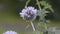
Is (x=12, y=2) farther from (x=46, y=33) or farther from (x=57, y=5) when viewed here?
(x=46, y=33)

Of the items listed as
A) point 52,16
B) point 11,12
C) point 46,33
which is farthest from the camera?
point 11,12

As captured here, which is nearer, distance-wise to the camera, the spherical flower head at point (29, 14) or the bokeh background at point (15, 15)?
the spherical flower head at point (29, 14)

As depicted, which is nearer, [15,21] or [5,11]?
[15,21]

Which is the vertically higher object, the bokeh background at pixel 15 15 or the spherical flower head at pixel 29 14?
the bokeh background at pixel 15 15

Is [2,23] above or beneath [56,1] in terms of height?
beneath

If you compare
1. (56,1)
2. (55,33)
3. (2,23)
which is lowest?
(55,33)

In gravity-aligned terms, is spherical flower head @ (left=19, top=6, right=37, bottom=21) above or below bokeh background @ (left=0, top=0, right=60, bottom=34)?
below

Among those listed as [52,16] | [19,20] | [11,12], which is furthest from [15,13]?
[52,16]

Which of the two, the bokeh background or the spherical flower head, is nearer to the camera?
the spherical flower head
